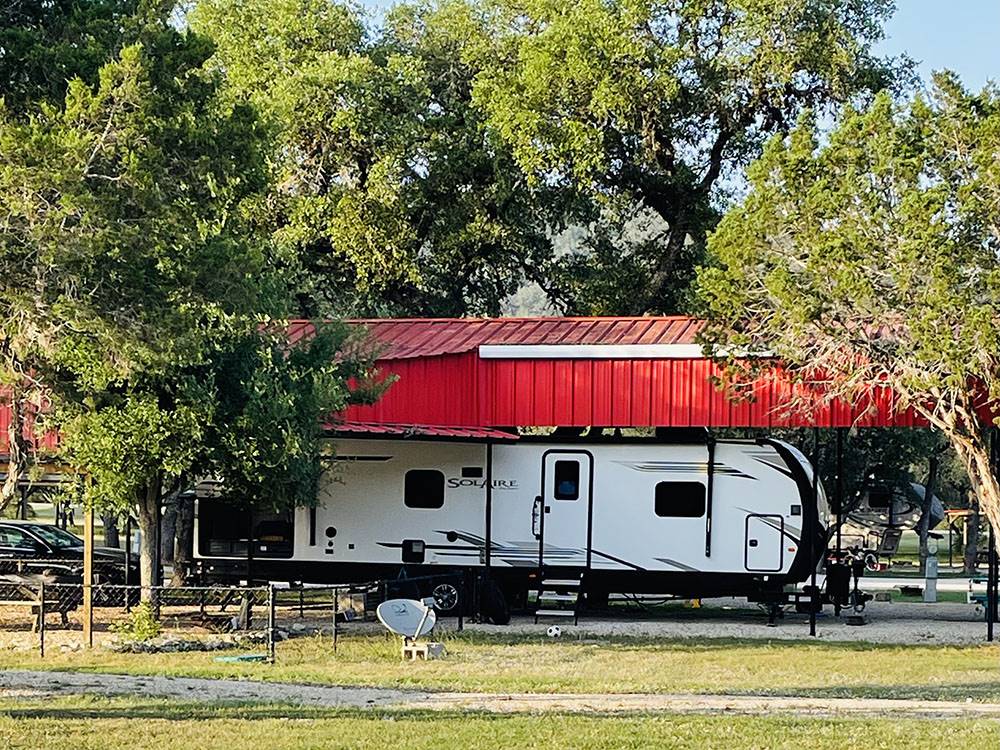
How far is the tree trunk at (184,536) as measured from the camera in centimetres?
2836

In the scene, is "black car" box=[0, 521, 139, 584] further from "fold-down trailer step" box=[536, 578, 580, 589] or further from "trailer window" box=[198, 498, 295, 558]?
"fold-down trailer step" box=[536, 578, 580, 589]

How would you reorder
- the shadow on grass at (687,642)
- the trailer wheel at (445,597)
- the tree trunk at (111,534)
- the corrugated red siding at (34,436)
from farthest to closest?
the tree trunk at (111,534)
the trailer wheel at (445,597)
the shadow on grass at (687,642)
the corrugated red siding at (34,436)

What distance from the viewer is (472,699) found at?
1628cm

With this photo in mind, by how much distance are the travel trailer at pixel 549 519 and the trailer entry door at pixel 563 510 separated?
2cm

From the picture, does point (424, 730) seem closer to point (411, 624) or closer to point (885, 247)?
point (411, 624)

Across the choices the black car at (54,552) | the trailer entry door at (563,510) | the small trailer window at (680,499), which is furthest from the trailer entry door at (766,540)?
the black car at (54,552)

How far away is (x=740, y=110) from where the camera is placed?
1549 inches

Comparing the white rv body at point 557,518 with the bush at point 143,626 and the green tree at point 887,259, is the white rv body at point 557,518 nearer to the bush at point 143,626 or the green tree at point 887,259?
the green tree at point 887,259

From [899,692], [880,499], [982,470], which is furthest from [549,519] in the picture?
[880,499]

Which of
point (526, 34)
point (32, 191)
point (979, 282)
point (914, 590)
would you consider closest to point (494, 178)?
point (526, 34)

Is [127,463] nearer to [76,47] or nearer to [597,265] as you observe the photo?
[76,47]

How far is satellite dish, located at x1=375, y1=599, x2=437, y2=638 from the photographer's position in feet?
69.9

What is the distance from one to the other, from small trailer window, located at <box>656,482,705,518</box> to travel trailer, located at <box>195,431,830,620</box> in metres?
0.02

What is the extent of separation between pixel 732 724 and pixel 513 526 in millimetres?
13557
